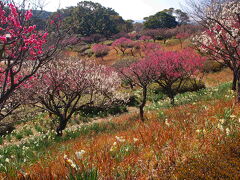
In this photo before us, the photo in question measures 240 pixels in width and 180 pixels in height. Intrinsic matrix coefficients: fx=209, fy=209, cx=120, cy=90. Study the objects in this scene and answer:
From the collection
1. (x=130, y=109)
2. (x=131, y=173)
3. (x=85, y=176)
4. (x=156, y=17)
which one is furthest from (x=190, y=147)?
(x=156, y=17)

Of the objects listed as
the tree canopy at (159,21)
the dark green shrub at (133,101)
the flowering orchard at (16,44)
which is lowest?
the dark green shrub at (133,101)

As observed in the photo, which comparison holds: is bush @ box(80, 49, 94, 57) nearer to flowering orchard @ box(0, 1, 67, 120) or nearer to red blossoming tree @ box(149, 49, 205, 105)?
red blossoming tree @ box(149, 49, 205, 105)

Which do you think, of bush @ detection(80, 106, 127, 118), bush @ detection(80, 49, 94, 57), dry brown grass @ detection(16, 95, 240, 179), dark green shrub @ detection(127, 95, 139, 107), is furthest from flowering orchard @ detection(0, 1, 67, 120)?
bush @ detection(80, 49, 94, 57)

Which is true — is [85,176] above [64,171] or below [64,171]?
above

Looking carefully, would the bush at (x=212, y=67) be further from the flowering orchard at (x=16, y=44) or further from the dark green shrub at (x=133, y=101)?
the flowering orchard at (x=16, y=44)

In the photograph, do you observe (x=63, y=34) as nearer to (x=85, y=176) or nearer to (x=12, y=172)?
(x=12, y=172)

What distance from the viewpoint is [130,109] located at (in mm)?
16453

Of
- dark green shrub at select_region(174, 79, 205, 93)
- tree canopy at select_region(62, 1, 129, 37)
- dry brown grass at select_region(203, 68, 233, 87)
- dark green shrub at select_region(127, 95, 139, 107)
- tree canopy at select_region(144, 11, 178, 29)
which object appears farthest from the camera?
tree canopy at select_region(144, 11, 178, 29)

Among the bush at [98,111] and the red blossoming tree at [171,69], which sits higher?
the red blossoming tree at [171,69]

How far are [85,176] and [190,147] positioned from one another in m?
2.15

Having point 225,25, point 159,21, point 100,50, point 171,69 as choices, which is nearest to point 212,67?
point 171,69

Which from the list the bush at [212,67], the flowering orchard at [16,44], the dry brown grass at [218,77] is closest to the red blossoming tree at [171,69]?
the dry brown grass at [218,77]

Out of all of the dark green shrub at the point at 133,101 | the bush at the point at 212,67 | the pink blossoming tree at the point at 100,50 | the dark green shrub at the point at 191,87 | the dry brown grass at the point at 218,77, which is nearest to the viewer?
the dark green shrub at the point at 133,101

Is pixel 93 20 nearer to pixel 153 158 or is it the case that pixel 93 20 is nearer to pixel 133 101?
pixel 133 101
